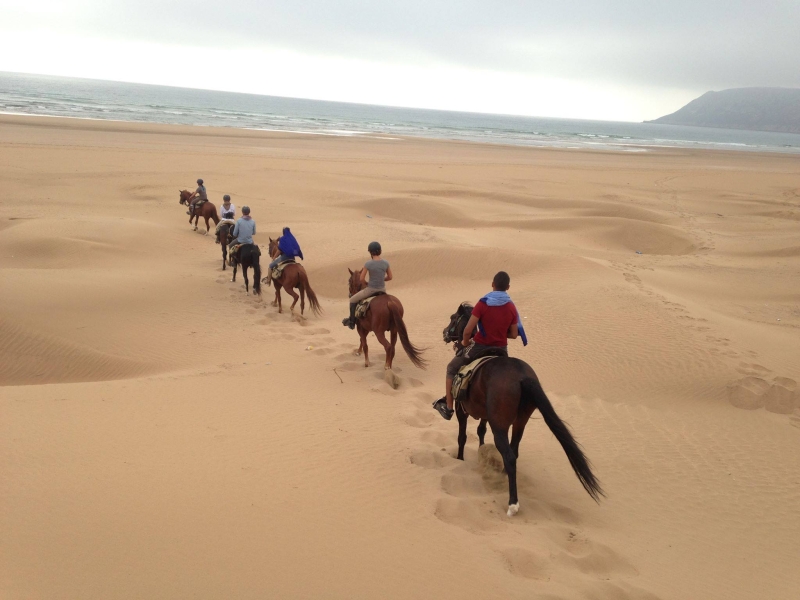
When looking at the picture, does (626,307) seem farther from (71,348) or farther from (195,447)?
(71,348)

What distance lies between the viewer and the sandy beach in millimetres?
4863

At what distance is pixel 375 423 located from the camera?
26.5 ft

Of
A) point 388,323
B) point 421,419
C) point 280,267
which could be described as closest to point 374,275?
point 388,323

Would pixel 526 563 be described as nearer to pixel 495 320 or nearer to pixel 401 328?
pixel 495 320

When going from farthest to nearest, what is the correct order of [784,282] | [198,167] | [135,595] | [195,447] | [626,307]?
1. [198,167]
2. [784,282]
3. [626,307]
4. [195,447]
5. [135,595]

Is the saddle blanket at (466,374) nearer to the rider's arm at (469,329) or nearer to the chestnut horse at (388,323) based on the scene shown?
the rider's arm at (469,329)

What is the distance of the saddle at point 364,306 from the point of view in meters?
10.2

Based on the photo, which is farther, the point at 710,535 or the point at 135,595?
the point at 710,535

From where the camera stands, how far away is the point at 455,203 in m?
27.8

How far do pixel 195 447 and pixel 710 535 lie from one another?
5.82m

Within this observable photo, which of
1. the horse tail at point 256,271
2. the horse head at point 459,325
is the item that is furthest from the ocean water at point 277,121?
the horse head at point 459,325

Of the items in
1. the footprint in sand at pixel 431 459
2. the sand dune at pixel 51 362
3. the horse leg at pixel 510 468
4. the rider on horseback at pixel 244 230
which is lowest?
the sand dune at pixel 51 362

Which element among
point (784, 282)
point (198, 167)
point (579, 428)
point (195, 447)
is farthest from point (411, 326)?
point (198, 167)

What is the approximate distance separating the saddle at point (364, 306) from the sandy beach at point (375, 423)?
101 centimetres
